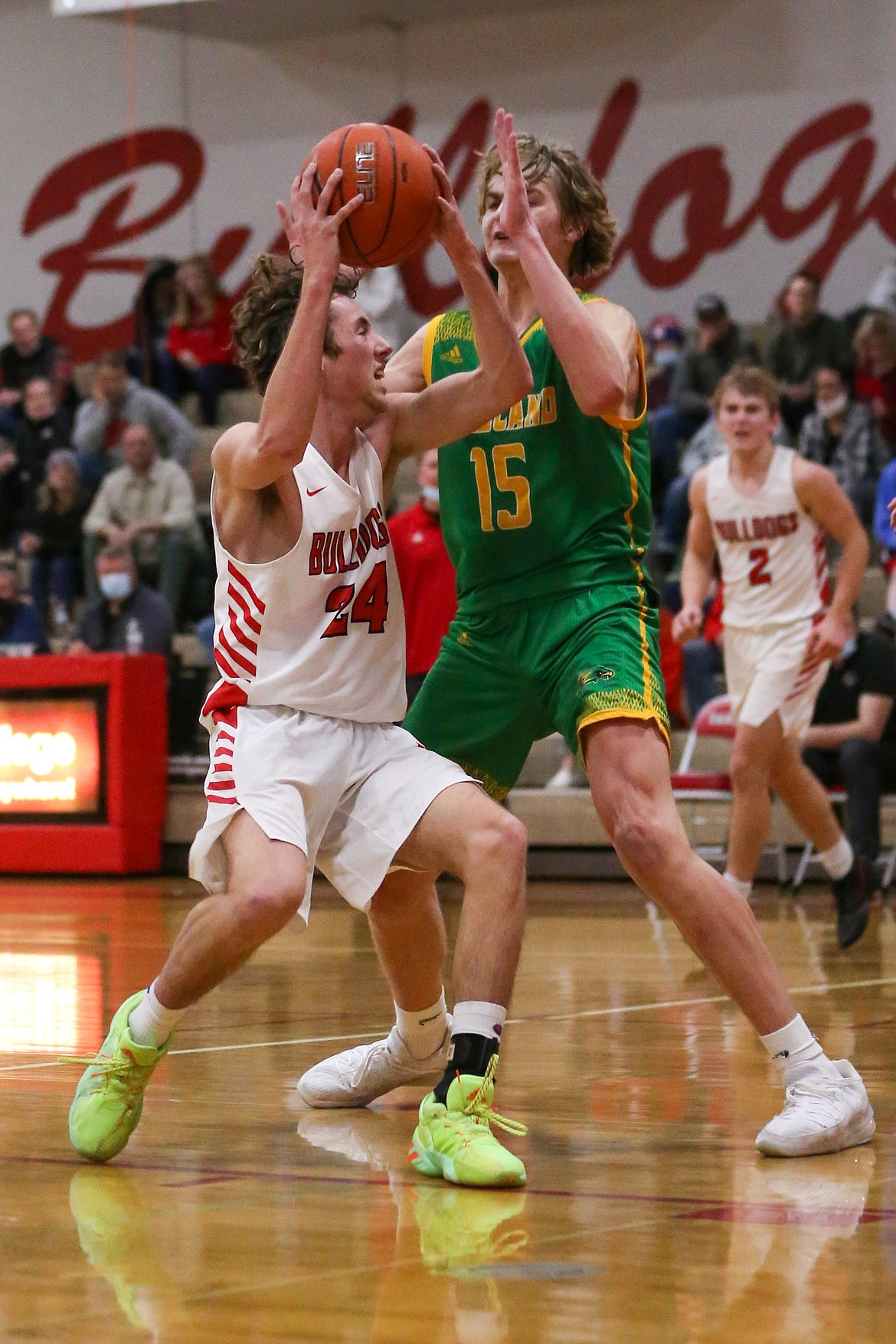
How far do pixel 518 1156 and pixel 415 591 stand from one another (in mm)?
5969

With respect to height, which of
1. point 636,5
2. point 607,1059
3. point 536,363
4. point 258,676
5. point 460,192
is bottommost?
point 607,1059

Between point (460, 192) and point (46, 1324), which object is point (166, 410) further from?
point (46, 1324)

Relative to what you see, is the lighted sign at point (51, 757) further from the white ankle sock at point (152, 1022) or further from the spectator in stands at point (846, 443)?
the white ankle sock at point (152, 1022)

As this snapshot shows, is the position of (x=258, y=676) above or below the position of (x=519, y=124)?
below

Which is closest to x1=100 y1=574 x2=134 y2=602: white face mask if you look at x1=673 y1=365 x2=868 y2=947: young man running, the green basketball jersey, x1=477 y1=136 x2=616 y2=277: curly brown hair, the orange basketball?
x1=673 y1=365 x2=868 y2=947: young man running

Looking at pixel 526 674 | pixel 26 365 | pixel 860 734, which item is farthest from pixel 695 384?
pixel 526 674

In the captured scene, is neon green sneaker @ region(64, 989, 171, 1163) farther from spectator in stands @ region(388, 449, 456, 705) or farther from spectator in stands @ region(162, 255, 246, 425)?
spectator in stands @ region(162, 255, 246, 425)

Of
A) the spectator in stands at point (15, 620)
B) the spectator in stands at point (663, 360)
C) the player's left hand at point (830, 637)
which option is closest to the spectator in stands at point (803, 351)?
the spectator in stands at point (663, 360)

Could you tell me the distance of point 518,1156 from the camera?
3500 millimetres

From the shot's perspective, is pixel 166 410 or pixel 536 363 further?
pixel 166 410

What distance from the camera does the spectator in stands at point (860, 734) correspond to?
9461 millimetres

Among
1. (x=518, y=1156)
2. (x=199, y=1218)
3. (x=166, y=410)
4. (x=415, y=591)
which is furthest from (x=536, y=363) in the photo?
(x=166, y=410)

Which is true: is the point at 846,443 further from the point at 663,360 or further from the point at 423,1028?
the point at 423,1028

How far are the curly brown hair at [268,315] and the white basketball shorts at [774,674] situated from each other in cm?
403
